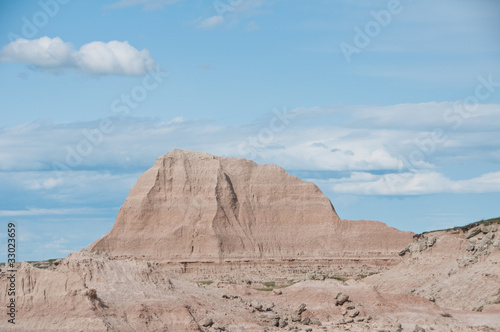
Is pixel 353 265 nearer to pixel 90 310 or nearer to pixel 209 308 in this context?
pixel 209 308

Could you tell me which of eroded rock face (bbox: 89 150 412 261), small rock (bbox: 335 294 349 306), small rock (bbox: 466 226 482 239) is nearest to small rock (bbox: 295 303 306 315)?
small rock (bbox: 335 294 349 306)

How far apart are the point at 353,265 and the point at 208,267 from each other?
18677 millimetres

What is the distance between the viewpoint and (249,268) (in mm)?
97000

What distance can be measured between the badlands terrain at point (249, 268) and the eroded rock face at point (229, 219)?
0.50 feet

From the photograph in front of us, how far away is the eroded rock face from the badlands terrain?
15cm

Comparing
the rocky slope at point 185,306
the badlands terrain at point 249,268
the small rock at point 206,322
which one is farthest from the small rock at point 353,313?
the small rock at point 206,322

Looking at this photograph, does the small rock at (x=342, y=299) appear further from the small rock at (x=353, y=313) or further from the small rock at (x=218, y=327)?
the small rock at (x=218, y=327)

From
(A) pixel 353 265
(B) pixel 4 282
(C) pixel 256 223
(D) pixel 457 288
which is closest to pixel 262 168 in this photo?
(C) pixel 256 223

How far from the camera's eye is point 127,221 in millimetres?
104188

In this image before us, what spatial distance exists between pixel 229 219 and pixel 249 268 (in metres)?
10.7

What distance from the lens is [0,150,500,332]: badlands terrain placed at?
35.8m

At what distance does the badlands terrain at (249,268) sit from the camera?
1409 inches

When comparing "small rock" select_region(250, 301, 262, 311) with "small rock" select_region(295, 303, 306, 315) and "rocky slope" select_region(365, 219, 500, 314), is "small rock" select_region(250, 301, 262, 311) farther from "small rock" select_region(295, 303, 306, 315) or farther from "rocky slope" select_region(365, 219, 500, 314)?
"rocky slope" select_region(365, 219, 500, 314)

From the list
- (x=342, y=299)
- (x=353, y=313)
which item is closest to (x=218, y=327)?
(x=353, y=313)
